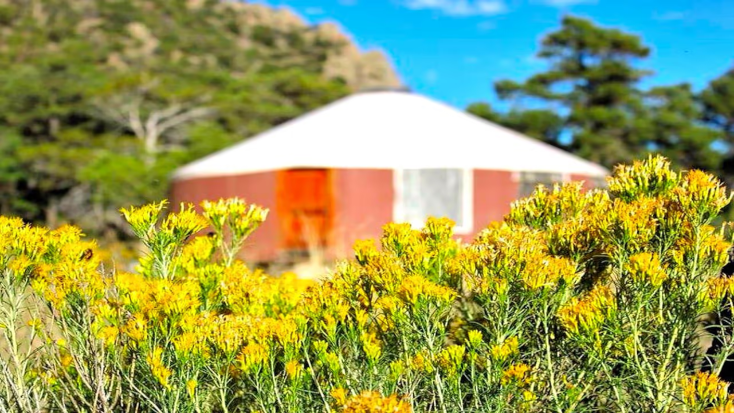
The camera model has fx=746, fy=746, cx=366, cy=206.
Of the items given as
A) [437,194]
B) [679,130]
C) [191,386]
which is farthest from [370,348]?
[679,130]

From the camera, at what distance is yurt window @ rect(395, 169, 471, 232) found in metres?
11.8

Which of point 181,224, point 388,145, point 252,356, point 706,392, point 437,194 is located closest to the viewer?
point 706,392

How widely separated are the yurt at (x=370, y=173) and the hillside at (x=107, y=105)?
183 cm

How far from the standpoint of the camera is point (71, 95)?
76.1 feet

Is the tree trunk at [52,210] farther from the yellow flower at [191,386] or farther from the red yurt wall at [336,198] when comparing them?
the yellow flower at [191,386]

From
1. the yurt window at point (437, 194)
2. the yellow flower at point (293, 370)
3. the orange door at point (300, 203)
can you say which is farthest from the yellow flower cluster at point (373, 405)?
the yurt window at point (437, 194)

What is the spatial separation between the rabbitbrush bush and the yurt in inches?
357

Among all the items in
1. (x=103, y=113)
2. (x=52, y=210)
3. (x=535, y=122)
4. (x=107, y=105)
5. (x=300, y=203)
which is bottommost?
(x=52, y=210)

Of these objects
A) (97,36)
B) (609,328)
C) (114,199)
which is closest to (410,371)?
(609,328)

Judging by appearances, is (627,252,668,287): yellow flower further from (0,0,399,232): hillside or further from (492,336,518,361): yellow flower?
(0,0,399,232): hillside

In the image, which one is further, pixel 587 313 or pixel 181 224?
pixel 181 224

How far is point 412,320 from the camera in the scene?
4.78 feet

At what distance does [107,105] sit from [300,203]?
45.6ft

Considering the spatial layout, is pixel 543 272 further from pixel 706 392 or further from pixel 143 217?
pixel 143 217
